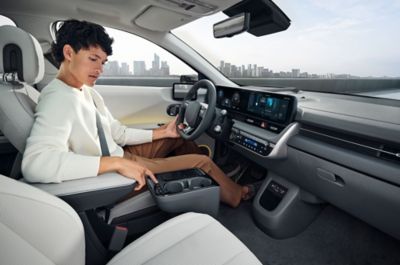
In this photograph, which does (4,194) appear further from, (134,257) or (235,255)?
(235,255)

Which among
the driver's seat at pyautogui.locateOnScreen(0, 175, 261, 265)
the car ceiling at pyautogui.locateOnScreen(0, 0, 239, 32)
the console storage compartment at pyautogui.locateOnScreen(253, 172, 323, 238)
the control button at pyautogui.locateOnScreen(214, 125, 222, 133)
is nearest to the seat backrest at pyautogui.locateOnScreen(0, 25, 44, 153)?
the driver's seat at pyautogui.locateOnScreen(0, 175, 261, 265)

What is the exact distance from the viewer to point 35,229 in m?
0.66

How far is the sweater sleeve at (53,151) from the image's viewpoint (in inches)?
39.9

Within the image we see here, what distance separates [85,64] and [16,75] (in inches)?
11.7

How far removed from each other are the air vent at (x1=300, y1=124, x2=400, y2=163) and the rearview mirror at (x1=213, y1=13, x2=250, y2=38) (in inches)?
28.2

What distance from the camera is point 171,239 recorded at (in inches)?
39.2

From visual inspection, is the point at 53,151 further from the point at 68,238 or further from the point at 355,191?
the point at 355,191

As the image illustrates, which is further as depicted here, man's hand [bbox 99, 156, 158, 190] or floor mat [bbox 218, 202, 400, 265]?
floor mat [bbox 218, 202, 400, 265]

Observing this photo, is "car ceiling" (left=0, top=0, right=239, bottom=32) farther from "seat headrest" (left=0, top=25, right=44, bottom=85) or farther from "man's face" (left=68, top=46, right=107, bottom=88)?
"seat headrest" (left=0, top=25, right=44, bottom=85)

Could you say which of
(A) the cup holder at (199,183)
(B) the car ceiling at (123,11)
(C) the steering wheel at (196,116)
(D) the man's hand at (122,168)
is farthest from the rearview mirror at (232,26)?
(D) the man's hand at (122,168)

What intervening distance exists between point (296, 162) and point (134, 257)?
3.48ft

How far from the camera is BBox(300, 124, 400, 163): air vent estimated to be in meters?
1.09

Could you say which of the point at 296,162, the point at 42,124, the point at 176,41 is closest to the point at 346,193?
the point at 296,162

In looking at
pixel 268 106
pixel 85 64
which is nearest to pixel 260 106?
pixel 268 106
